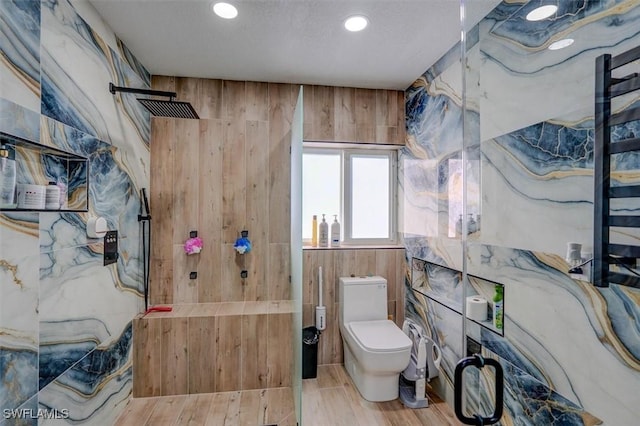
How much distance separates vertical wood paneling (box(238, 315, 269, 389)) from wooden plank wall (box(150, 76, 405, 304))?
1.00ft

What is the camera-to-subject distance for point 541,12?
123cm

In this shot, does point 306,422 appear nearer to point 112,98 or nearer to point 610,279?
point 610,279

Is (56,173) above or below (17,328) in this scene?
above

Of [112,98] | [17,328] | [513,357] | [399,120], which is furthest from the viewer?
[399,120]

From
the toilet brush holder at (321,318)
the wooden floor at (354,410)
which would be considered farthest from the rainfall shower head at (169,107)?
the wooden floor at (354,410)

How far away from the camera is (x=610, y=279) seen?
990 millimetres

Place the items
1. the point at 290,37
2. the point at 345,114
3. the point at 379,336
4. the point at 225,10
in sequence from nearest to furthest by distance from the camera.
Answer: the point at 225,10
the point at 290,37
the point at 379,336
the point at 345,114

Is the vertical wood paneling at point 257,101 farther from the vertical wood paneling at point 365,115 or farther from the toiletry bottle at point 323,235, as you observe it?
the toiletry bottle at point 323,235

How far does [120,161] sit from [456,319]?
253 centimetres

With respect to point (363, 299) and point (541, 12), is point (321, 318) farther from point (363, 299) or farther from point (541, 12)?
point (541, 12)

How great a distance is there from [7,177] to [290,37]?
5.39 feet

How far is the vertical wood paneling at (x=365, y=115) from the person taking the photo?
2.74 meters

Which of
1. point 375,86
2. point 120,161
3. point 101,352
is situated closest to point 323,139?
point 375,86

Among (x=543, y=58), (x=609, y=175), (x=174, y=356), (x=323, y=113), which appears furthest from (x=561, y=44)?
(x=174, y=356)
